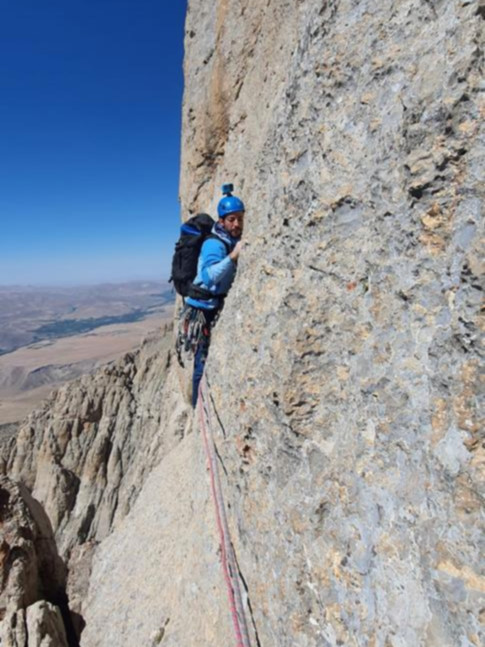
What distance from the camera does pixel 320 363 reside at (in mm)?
3396

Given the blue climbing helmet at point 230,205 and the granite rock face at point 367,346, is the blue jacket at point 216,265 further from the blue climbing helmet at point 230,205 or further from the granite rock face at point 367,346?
the granite rock face at point 367,346

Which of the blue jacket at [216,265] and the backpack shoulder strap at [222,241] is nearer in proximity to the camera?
the blue jacket at [216,265]

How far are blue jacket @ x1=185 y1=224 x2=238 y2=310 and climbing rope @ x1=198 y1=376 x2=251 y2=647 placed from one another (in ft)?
5.08

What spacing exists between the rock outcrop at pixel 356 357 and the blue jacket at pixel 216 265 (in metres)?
0.51

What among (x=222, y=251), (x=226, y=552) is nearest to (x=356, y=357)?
(x=226, y=552)

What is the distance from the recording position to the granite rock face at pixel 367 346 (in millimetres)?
2360

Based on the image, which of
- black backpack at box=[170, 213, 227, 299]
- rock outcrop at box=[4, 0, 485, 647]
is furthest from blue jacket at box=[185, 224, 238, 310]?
rock outcrop at box=[4, 0, 485, 647]

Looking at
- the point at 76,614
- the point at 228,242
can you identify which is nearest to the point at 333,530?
the point at 228,242

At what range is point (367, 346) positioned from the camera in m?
3.03

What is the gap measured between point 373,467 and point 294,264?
194 centimetres

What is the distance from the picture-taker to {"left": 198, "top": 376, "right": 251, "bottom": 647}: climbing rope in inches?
155

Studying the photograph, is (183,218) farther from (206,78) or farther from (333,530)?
(333,530)

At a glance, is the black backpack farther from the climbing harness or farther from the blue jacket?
the climbing harness

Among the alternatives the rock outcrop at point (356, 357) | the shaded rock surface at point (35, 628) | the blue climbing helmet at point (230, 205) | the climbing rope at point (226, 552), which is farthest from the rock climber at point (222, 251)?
the shaded rock surface at point (35, 628)
